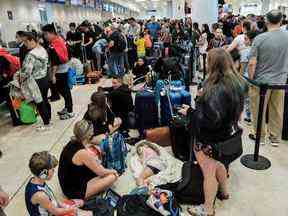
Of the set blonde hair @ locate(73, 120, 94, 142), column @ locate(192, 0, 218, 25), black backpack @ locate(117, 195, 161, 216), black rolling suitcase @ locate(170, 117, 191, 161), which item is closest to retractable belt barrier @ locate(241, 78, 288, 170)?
black rolling suitcase @ locate(170, 117, 191, 161)

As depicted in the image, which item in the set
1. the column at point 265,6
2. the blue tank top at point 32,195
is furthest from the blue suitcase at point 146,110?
the column at point 265,6

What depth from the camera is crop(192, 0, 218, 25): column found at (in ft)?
34.1

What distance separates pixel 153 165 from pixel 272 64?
1698 millimetres

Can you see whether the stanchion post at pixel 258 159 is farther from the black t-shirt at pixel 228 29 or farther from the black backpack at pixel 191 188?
the black t-shirt at pixel 228 29

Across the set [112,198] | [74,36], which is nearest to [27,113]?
[112,198]

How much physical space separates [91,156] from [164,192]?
0.69 metres

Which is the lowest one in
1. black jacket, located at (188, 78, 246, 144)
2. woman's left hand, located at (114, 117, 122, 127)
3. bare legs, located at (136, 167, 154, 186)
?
bare legs, located at (136, 167, 154, 186)

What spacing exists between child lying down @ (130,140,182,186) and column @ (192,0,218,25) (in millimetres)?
7862

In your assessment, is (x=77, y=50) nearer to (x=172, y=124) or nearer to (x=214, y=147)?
(x=172, y=124)

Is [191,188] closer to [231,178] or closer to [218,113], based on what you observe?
[231,178]

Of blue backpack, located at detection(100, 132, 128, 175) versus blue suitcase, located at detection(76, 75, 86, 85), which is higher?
blue suitcase, located at detection(76, 75, 86, 85)

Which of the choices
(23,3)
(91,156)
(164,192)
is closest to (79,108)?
(91,156)

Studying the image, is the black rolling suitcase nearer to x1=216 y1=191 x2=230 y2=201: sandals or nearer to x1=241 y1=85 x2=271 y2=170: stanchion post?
x1=241 y1=85 x2=271 y2=170: stanchion post

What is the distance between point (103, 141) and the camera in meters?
3.29
